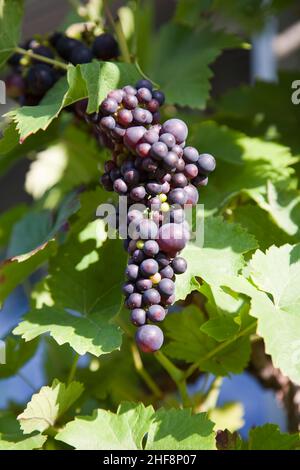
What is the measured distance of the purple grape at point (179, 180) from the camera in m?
0.80

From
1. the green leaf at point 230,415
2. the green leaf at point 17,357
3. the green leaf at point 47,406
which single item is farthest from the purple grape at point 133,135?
the green leaf at point 230,415

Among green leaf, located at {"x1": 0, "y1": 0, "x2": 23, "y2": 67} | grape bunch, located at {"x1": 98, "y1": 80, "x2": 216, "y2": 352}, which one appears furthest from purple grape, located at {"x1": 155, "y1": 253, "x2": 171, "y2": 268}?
green leaf, located at {"x1": 0, "y1": 0, "x2": 23, "y2": 67}

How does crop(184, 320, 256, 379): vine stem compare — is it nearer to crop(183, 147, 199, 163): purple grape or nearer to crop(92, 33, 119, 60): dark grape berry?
crop(183, 147, 199, 163): purple grape

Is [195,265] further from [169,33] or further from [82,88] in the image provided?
[169,33]

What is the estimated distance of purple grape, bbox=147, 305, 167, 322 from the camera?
29.9 inches

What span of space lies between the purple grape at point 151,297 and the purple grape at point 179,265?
1.7 inches

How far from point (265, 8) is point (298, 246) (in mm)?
748

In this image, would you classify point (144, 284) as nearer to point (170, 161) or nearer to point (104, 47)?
point (170, 161)

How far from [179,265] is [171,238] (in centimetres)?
4

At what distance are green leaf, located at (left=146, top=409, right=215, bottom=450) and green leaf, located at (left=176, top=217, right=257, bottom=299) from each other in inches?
6.0

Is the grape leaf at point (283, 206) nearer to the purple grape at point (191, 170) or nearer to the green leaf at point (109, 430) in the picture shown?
the purple grape at point (191, 170)

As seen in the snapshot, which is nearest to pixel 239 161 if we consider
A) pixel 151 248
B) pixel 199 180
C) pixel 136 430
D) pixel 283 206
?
pixel 283 206

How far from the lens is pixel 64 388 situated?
34.4 inches
